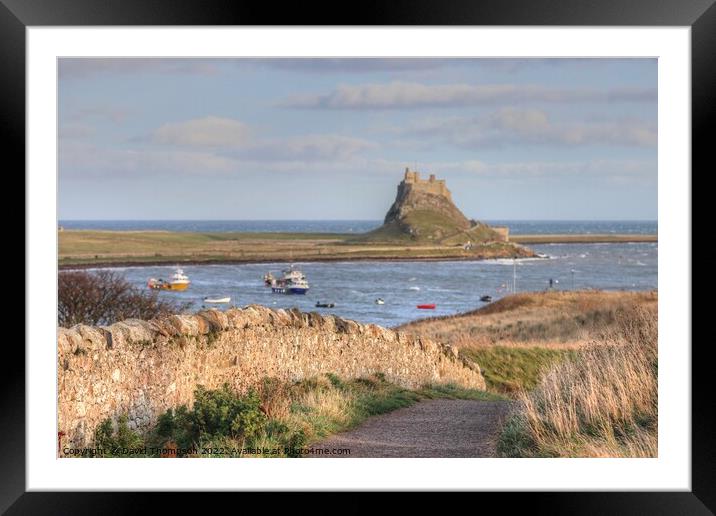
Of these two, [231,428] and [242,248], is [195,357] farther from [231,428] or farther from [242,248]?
[242,248]

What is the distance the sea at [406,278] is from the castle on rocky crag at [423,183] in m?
3.05

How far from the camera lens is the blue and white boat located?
86.8 feet

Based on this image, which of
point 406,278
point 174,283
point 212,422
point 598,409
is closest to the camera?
point 598,409

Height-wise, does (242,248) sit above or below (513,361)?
above

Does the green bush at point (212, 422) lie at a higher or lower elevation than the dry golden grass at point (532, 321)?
higher

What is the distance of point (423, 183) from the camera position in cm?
3042

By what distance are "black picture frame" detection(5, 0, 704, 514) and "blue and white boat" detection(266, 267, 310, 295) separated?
2096 cm

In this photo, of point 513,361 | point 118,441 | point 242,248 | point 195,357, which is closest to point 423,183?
point 242,248
